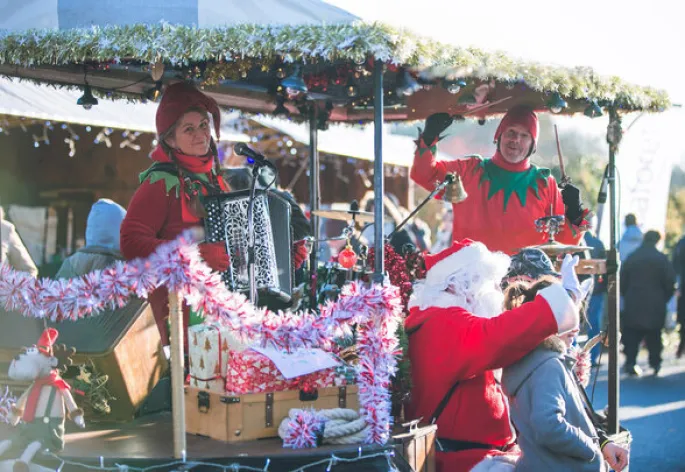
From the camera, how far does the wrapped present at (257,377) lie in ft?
12.1

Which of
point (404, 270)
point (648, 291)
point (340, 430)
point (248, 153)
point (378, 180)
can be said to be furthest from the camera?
point (648, 291)

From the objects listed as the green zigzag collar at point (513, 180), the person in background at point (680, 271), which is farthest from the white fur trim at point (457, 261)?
the person in background at point (680, 271)

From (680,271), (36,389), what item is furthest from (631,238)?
(36,389)

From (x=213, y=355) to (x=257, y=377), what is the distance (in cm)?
25

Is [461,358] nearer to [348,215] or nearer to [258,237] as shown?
[258,237]

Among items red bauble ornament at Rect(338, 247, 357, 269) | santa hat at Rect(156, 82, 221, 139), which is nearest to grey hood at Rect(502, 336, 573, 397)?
santa hat at Rect(156, 82, 221, 139)

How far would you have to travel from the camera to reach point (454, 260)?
3.92 m

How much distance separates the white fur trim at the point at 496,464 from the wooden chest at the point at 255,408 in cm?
63

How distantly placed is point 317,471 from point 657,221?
32.0 feet

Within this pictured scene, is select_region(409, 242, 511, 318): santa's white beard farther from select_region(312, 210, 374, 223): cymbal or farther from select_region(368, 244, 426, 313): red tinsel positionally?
select_region(312, 210, 374, 223): cymbal

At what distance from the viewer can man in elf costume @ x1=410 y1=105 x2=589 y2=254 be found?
591cm

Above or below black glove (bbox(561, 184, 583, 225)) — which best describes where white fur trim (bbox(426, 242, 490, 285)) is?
below

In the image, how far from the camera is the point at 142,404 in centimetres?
474

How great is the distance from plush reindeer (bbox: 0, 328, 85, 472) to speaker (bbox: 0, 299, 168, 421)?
878 mm
